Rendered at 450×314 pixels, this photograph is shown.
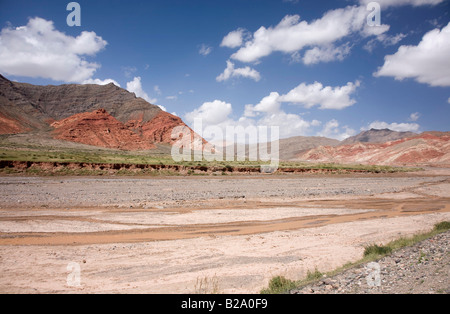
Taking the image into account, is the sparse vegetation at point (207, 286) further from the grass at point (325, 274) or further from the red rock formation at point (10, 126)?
the red rock formation at point (10, 126)

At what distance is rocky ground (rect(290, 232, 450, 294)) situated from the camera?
6.16m

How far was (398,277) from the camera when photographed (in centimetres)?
709

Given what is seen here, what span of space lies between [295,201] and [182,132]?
126085 millimetres

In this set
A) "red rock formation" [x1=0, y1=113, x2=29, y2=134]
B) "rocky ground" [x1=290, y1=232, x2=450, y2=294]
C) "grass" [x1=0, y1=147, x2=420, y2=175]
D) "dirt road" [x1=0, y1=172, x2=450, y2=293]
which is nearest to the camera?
"rocky ground" [x1=290, y1=232, x2=450, y2=294]

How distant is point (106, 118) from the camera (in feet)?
385

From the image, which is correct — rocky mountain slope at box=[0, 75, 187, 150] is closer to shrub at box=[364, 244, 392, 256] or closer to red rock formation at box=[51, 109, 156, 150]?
red rock formation at box=[51, 109, 156, 150]

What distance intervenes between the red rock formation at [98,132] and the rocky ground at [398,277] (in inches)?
4246

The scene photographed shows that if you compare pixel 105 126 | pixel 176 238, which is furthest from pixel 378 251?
pixel 105 126

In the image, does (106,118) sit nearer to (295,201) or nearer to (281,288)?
(295,201)

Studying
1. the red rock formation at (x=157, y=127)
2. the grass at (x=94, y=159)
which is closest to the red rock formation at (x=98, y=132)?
the red rock formation at (x=157, y=127)

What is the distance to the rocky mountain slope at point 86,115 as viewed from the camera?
106 meters

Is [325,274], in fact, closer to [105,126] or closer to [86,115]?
[105,126]

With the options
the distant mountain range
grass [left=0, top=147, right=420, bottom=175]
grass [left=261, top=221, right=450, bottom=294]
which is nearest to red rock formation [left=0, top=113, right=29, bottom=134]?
the distant mountain range

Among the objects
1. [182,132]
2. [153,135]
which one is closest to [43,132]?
[153,135]
